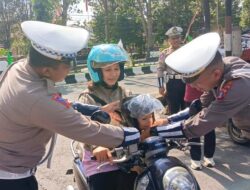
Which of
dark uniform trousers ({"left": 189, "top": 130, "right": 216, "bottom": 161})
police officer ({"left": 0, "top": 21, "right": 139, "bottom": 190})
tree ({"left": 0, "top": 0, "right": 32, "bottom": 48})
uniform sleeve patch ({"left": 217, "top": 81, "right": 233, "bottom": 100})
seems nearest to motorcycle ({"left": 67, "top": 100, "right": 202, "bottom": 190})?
police officer ({"left": 0, "top": 21, "right": 139, "bottom": 190})

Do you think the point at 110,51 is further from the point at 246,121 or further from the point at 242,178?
the point at 242,178

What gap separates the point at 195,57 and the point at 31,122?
0.87m

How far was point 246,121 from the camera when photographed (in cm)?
244

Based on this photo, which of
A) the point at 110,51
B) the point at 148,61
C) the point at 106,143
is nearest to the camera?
the point at 106,143

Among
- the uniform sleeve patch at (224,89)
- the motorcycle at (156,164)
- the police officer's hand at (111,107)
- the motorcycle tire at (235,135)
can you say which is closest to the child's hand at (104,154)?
the motorcycle at (156,164)

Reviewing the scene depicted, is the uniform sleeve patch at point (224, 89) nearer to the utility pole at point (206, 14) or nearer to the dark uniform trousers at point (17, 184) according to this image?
the dark uniform trousers at point (17, 184)

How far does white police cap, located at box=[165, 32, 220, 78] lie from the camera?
2.06 meters

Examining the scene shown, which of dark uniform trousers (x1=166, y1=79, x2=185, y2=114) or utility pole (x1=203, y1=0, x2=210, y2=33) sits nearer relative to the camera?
dark uniform trousers (x1=166, y1=79, x2=185, y2=114)

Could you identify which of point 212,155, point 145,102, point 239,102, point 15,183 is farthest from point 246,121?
point 212,155

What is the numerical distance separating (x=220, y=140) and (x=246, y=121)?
3.63m

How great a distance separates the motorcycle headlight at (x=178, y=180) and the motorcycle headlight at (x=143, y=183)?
0.13m

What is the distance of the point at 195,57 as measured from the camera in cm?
208

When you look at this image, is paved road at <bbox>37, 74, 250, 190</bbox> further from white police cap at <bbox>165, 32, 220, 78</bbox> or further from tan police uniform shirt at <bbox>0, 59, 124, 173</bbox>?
white police cap at <bbox>165, 32, 220, 78</bbox>

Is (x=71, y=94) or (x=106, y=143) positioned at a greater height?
(x=106, y=143)
